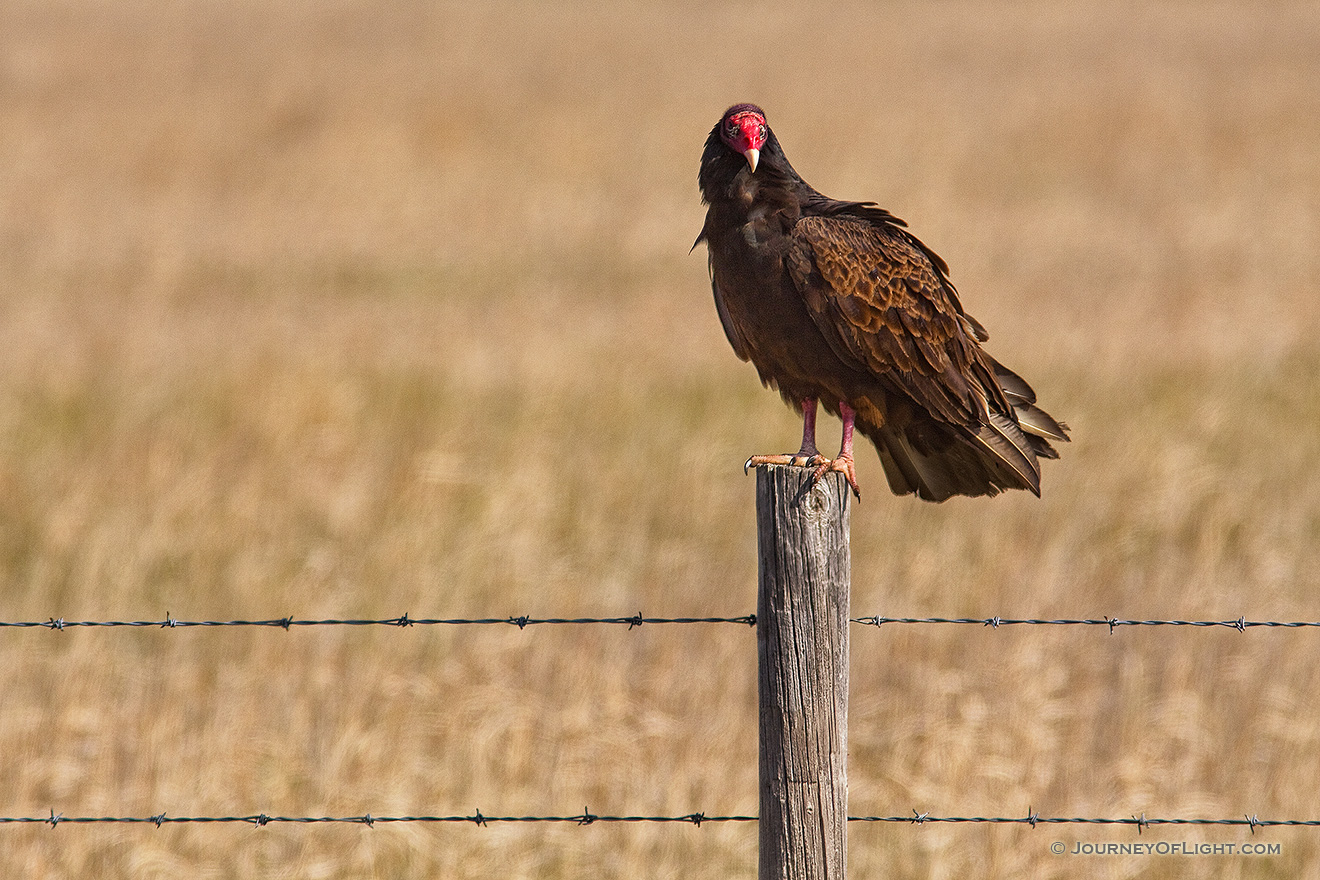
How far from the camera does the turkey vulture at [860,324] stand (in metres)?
3.53

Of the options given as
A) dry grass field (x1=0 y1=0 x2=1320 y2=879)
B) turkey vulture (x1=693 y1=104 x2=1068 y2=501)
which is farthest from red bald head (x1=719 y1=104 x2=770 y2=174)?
dry grass field (x1=0 y1=0 x2=1320 y2=879)

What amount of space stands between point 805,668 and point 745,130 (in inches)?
64.6

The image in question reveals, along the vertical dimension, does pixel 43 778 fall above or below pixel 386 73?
below

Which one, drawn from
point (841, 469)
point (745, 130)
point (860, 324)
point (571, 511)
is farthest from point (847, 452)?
point (571, 511)

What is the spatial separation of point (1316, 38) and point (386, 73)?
15.2 metres

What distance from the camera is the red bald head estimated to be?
12.0 ft

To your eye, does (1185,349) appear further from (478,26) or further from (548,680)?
(478,26)

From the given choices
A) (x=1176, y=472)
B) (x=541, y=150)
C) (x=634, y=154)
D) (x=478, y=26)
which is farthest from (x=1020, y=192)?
(x=478, y=26)

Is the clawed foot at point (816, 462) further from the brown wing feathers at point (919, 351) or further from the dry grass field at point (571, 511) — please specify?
the dry grass field at point (571, 511)

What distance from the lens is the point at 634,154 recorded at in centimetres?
1670

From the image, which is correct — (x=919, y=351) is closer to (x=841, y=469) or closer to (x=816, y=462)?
(x=816, y=462)

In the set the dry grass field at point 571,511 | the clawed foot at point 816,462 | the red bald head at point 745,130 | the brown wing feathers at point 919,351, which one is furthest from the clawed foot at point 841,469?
the dry grass field at point 571,511

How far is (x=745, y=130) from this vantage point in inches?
145

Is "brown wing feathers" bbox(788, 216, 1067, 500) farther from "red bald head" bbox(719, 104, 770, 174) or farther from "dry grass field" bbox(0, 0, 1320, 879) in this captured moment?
"dry grass field" bbox(0, 0, 1320, 879)
